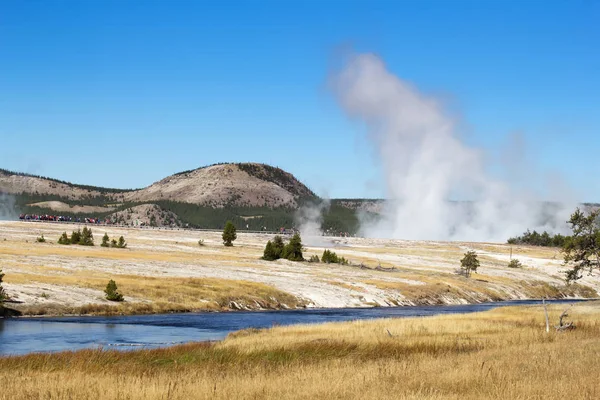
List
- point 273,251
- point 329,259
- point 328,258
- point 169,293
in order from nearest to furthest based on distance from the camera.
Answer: point 169,293 → point 273,251 → point 328,258 → point 329,259

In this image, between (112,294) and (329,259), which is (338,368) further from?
(329,259)

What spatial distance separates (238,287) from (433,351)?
45748 millimetres

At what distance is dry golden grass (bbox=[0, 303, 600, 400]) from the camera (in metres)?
17.8

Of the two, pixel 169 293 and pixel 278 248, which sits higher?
pixel 278 248

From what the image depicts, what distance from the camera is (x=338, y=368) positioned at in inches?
936

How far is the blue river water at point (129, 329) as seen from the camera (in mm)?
37062

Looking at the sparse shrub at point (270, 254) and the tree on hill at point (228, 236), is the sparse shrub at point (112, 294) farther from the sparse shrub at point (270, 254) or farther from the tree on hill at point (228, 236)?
the tree on hill at point (228, 236)

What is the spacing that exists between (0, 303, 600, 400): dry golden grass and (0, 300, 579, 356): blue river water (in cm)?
610

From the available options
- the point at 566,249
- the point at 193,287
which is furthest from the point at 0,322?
the point at 566,249

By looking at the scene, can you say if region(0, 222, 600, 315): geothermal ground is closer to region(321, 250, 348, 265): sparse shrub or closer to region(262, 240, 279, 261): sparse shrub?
region(262, 240, 279, 261): sparse shrub

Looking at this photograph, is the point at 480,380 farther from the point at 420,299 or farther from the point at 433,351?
the point at 420,299

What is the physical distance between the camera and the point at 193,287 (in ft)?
234

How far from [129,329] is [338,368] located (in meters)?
26.3

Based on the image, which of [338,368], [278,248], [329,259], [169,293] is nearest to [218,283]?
[169,293]
